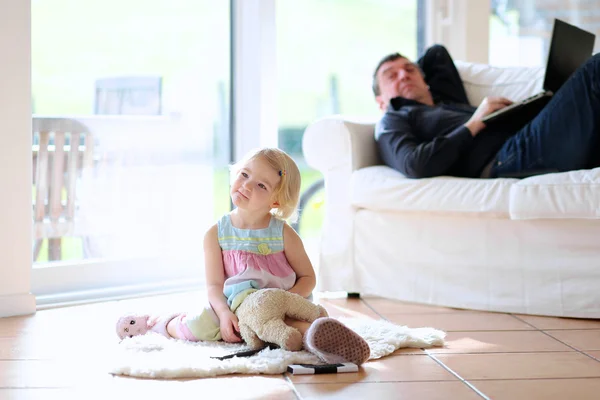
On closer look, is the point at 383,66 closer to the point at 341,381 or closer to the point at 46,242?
the point at 46,242

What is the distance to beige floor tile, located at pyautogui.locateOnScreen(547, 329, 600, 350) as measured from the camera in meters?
2.21

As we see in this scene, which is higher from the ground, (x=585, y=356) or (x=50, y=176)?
(x=50, y=176)

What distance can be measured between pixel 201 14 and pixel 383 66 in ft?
2.75

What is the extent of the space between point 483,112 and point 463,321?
2.57 ft

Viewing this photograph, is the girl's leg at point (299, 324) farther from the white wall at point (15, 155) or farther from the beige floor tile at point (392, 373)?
the white wall at point (15, 155)

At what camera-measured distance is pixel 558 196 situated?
8.27 feet

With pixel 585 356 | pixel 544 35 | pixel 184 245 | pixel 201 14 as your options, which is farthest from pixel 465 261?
pixel 544 35

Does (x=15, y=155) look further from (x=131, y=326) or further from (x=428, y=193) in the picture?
(x=428, y=193)

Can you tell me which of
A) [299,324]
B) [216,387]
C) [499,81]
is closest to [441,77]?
[499,81]

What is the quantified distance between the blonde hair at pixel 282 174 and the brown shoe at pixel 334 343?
16.8 inches

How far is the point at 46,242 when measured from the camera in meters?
3.07

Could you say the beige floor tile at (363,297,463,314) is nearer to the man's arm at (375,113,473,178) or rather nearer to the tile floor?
the tile floor

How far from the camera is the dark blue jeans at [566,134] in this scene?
2.71 m

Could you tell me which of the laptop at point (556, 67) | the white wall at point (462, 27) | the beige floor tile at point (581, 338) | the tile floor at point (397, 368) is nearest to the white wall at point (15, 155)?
the tile floor at point (397, 368)
